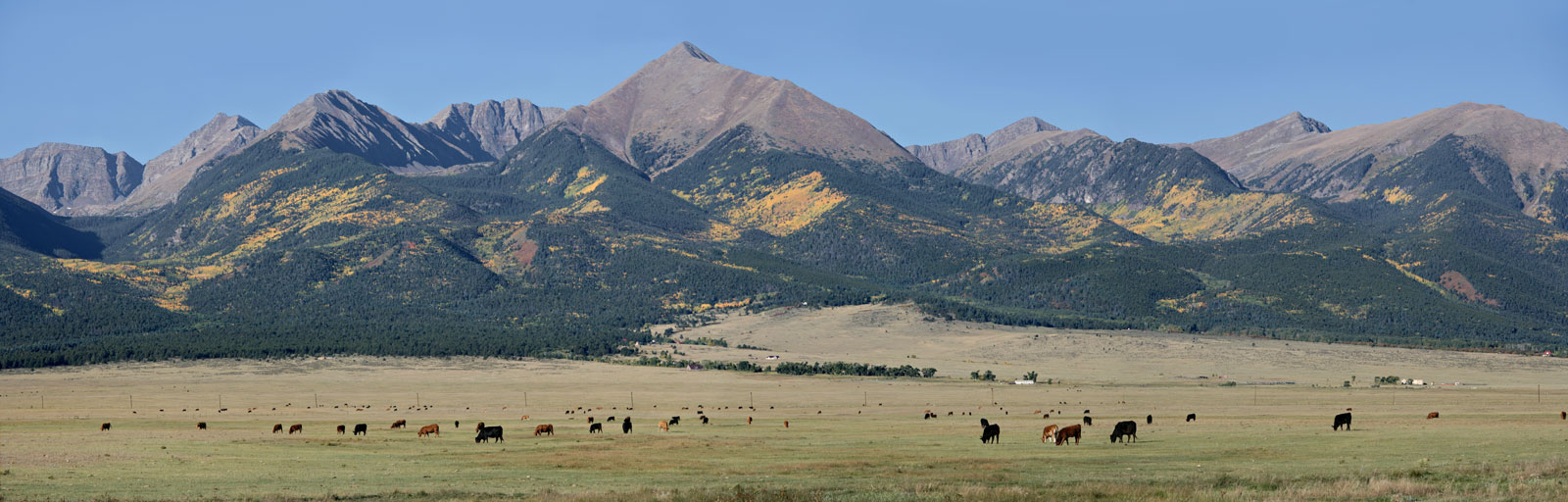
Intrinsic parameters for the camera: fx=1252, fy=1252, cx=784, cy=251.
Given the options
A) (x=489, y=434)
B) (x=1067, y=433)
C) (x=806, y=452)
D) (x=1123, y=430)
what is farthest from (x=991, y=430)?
(x=489, y=434)

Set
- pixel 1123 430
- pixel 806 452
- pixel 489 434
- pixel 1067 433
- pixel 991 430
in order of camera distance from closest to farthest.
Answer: pixel 806 452
pixel 1067 433
pixel 1123 430
pixel 991 430
pixel 489 434

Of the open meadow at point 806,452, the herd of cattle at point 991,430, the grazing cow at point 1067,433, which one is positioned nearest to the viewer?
the open meadow at point 806,452

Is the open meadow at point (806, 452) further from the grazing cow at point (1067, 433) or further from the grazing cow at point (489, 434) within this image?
the grazing cow at point (489, 434)

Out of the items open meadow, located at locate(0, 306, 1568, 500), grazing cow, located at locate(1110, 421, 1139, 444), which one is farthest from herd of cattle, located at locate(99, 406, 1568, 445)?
open meadow, located at locate(0, 306, 1568, 500)

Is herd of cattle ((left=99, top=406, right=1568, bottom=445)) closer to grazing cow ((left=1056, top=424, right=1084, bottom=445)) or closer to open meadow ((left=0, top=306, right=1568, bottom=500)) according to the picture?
grazing cow ((left=1056, top=424, right=1084, bottom=445))

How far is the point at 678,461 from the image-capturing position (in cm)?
6894

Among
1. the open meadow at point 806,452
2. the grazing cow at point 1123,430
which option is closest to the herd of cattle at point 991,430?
the grazing cow at point 1123,430

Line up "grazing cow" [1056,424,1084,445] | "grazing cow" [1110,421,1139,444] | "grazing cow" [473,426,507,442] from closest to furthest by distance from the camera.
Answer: "grazing cow" [1056,424,1084,445] < "grazing cow" [1110,421,1139,444] < "grazing cow" [473,426,507,442]

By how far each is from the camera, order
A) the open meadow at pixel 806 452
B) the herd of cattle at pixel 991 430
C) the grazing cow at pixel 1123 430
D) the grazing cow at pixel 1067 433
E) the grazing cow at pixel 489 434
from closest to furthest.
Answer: the open meadow at pixel 806 452 → the grazing cow at pixel 1067 433 → the herd of cattle at pixel 991 430 → the grazing cow at pixel 1123 430 → the grazing cow at pixel 489 434

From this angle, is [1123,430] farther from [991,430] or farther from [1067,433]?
[991,430]

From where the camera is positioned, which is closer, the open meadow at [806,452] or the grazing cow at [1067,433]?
the open meadow at [806,452]

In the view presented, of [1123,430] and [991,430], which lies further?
[991,430]

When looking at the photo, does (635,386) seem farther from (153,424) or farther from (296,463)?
(296,463)

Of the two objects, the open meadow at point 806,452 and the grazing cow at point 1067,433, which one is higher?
the grazing cow at point 1067,433
